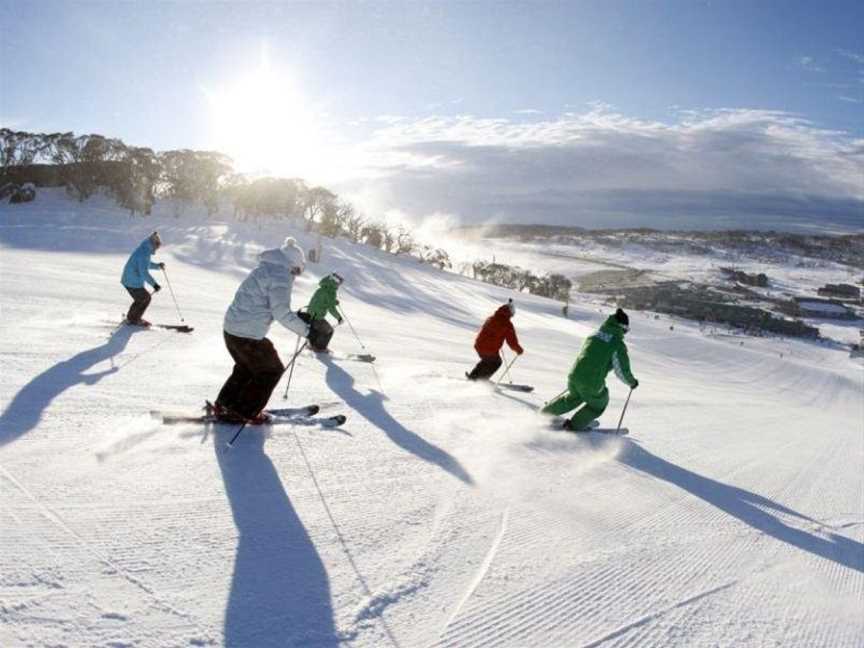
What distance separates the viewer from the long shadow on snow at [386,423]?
16.5 feet

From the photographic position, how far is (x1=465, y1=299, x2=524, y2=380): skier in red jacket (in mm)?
9141

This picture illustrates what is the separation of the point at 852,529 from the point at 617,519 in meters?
2.93

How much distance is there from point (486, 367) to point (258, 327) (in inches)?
201

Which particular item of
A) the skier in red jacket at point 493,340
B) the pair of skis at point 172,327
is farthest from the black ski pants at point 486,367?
the pair of skis at point 172,327

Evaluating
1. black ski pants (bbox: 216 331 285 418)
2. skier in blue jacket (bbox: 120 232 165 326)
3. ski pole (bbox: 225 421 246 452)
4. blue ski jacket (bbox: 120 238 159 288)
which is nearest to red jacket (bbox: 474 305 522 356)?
black ski pants (bbox: 216 331 285 418)

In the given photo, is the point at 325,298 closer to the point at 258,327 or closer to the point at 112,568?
the point at 258,327

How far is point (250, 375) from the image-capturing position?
5.06m

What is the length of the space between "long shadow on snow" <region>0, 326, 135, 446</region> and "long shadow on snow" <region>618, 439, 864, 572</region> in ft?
17.8

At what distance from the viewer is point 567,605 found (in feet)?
10.5

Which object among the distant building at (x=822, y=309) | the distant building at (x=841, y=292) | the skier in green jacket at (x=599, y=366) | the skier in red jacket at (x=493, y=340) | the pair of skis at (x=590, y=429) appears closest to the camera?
the skier in green jacket at (x=599, y=366)

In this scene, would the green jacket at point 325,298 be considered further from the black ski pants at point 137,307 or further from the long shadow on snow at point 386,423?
the black ski pants at point 137,307

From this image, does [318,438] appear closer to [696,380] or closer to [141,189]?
[696,380]

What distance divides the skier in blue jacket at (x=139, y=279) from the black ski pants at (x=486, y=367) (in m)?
5.24

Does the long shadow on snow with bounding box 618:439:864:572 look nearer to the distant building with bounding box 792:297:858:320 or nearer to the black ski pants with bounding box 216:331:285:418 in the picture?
the black ski pants with bounding box 216:331:285:418
